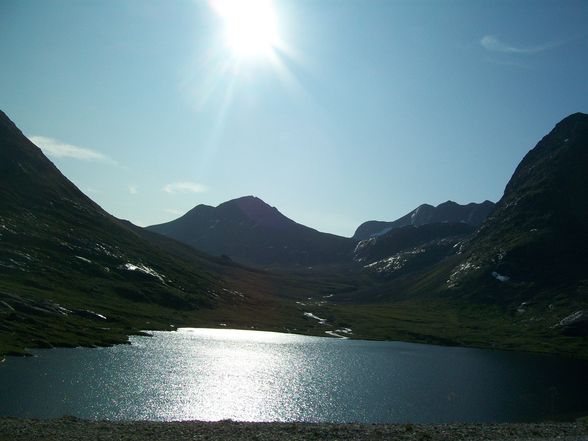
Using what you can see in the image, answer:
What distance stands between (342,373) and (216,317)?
98.6 m

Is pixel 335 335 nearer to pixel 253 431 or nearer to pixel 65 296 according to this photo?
pixel 65 296

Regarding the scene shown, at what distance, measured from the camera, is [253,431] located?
157 feet

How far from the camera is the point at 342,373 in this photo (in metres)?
97.4

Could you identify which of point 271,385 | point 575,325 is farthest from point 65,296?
point 575,325

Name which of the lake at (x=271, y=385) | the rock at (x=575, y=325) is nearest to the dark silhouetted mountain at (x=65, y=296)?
the lake at (x=271, y=385)

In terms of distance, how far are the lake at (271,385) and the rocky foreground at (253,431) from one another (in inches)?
302

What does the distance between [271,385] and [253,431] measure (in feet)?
111

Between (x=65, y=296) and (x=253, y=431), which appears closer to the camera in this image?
(x=253, y=431)

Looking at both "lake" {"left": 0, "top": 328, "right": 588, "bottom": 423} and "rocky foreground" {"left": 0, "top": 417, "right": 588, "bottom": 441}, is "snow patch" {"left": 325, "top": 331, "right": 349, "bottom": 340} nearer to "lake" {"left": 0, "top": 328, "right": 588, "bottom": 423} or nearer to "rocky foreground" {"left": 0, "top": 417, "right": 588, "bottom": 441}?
"lake" {"left": 0, "top": 328, "right": 588, "bottom": 423}

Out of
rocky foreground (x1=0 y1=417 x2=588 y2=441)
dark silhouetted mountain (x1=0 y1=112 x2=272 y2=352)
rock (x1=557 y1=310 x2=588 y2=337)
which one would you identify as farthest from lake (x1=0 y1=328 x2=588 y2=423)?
rock (x1=557 y1=310 x2=588 y2=337)

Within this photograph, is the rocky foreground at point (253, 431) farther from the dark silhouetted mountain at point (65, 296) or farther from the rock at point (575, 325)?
the rock at point (575, 325)

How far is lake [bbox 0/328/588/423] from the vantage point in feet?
198

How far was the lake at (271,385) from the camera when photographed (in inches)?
2374

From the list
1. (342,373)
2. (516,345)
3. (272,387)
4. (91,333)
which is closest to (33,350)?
(91,333)
